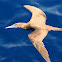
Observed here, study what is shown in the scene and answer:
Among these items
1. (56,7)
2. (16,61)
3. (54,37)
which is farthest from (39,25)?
(56,7)

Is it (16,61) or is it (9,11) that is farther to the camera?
(9,11)

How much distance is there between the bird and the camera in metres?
10.6

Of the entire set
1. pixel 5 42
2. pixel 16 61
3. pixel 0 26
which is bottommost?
pixel 16 61

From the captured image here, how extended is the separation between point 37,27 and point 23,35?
112 centimetres

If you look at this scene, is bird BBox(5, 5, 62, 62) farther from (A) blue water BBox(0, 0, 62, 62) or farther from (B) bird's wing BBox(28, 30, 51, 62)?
(A) blue water BBox(0, 0, 62, 62)

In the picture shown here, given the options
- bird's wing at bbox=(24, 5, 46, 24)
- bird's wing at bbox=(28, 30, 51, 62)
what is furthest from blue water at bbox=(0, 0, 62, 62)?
bird's wing at bbox=(28, 30, 51, 62)

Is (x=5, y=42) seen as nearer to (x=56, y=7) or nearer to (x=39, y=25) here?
(x=39, y=25)

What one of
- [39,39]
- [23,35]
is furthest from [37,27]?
[23,35]

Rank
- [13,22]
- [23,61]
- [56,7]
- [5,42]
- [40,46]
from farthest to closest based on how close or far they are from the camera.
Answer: [56,7], [13,22], [5,42], [23,61], [40,46]

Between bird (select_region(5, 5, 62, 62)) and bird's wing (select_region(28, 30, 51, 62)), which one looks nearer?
bird's wing (select_region(28, 30, 51, 62))

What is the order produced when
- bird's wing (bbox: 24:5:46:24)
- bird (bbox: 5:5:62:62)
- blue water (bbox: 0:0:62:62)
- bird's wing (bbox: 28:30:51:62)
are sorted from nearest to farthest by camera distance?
bird's wing (bbox: 28:30:51:62), bird (bbox: 5:5:62:62), blue water (bbox: 0:0:62:62), bird's wing (bbox: 24:5:46:24)

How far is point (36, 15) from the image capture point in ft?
42.0

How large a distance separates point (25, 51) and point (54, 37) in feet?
5.83

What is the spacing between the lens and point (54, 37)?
12.5m
